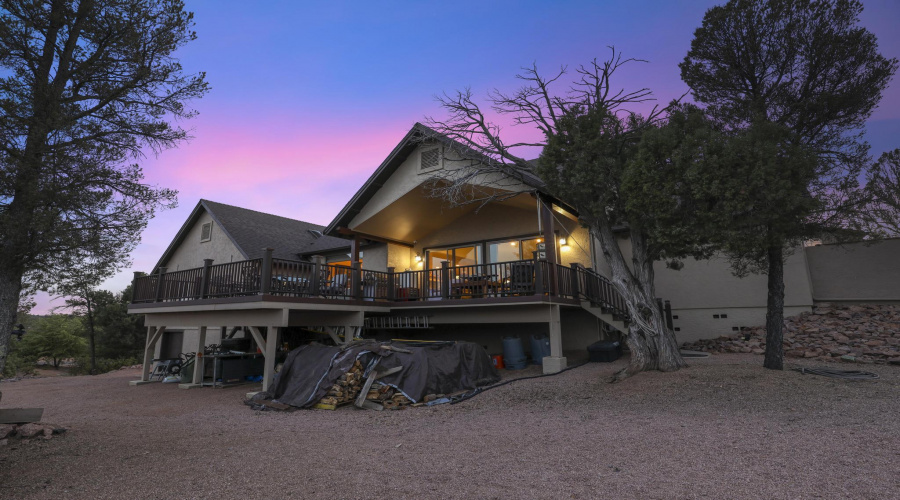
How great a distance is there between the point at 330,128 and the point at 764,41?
13.8 metres

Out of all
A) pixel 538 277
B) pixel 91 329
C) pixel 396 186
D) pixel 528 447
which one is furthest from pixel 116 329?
pixel 528 447

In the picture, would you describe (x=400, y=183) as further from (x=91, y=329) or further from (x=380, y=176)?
(x=91, y=329)

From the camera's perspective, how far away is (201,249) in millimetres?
19844

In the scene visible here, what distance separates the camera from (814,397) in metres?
6.64

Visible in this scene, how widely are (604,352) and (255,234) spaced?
16.1 meters

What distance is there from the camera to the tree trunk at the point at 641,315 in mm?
9000

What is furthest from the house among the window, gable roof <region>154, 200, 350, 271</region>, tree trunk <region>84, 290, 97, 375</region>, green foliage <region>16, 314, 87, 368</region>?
green foliage <region>16, 314, 87, 368</region>

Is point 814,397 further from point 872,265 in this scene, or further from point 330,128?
point 330,128

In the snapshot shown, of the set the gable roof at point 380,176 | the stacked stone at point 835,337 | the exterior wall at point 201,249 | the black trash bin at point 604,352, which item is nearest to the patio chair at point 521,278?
the black trash bin at point 604,352

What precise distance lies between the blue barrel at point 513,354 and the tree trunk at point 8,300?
10.3 metres

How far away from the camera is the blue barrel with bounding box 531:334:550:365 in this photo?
39.7ft

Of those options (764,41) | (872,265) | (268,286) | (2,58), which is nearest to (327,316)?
(268,286)

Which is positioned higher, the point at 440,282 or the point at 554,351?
the point at 440,282

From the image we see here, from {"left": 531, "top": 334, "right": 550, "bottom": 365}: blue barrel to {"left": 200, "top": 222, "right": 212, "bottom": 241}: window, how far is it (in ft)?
51.3
